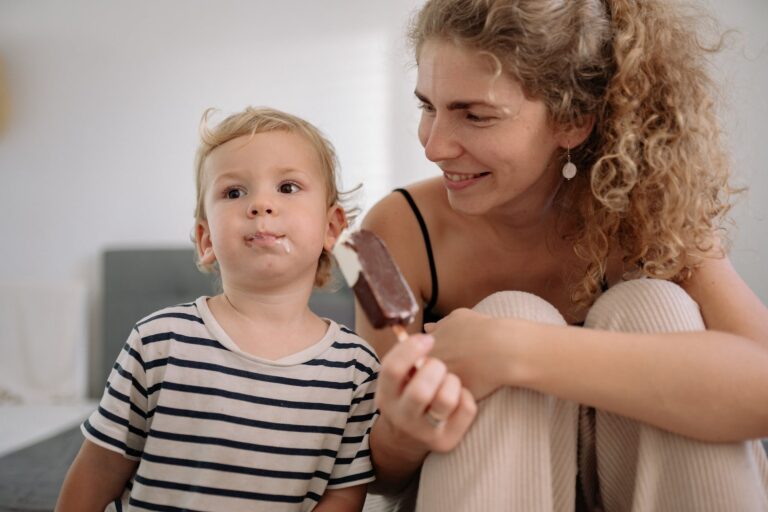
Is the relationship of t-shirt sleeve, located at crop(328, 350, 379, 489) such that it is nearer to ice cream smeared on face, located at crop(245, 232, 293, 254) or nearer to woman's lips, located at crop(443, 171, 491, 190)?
ice cream smeared on face, located at crop(245, 232, 293, 254)

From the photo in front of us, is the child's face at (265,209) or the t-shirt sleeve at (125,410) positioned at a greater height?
the child's face at (265,209)

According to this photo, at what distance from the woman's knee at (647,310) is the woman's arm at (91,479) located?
0.78 metres

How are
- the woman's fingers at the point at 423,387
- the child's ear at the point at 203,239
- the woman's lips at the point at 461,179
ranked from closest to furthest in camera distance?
the woman's fingers at the point at 423,387 < the child's ear at the point at 203,239 < the woman's lips at the point at 461,179

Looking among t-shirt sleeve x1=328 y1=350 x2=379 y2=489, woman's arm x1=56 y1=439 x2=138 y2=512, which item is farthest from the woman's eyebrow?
woman's arm x1=56 y1=439 x2=138 y2=512

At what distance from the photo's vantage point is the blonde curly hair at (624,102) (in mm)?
1297

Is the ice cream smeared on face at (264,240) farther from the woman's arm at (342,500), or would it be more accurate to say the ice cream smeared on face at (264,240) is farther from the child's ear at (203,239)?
the woman's arm at (342,500)

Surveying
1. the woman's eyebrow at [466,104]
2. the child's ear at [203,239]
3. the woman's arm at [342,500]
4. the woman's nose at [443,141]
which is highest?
the woman's eyebrow at [466,104]

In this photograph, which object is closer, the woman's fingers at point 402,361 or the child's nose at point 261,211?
the woman's fingers at point 402,361

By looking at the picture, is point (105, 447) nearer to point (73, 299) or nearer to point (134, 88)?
point (73, 299)

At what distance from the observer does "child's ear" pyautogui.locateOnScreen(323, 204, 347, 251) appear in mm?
1293

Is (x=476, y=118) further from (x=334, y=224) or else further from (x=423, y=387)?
(x=423, y=387)

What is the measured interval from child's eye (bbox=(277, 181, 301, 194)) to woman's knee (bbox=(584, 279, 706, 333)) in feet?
1.73

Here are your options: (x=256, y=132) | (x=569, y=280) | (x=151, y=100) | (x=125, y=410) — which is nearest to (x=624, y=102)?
(x=569, y=280)

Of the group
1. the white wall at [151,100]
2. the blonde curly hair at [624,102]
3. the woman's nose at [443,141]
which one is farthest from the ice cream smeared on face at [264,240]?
the white wall at [151,100]
